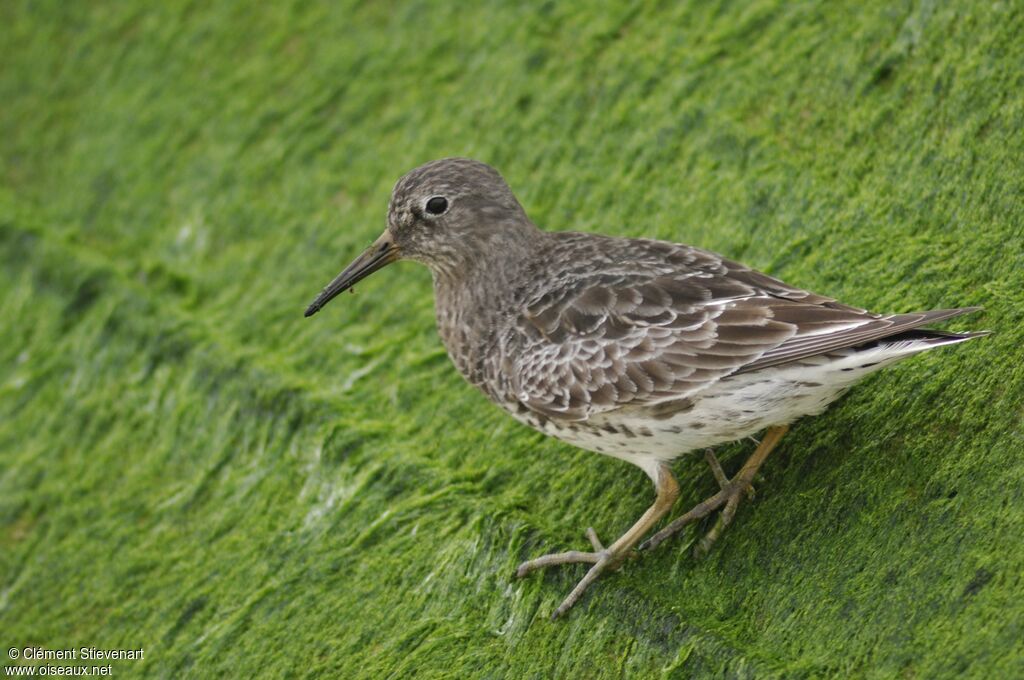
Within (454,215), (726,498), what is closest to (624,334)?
(726,498)

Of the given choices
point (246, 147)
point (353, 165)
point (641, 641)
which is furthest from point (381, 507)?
point (246, 147)

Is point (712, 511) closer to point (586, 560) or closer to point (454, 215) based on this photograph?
point (586, 560)

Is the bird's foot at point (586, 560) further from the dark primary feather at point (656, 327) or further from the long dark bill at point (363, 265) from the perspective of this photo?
the long dark bill at point (363, 265)

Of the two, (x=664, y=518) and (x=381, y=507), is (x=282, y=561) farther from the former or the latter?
(x=664, y=518)

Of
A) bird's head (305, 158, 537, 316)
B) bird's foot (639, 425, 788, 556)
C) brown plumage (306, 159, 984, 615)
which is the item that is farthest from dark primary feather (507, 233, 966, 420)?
bird's foot (639, 425, 788, 556)

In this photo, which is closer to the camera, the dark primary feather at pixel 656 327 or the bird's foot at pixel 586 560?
the dark primary feather at pixel 656 327

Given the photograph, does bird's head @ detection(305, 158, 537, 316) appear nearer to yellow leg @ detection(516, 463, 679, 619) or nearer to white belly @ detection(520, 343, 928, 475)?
white belly @ detection(520, 343, 928, 475)

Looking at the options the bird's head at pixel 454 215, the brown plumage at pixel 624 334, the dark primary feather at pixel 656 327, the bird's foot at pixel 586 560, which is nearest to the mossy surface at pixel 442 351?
the bird's foot at pixel 586 560
